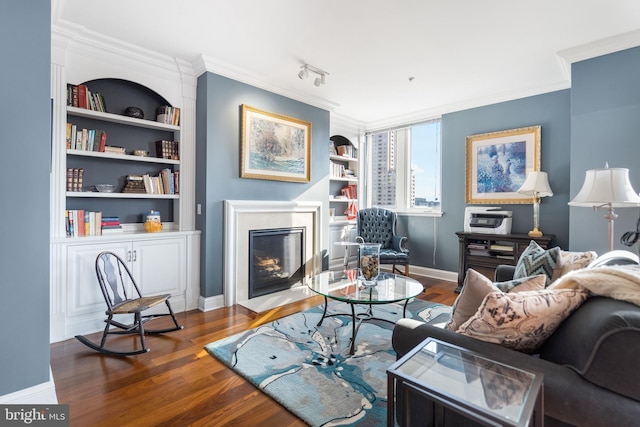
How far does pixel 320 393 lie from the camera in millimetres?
1902

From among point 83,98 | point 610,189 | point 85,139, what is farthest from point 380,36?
point 85,139

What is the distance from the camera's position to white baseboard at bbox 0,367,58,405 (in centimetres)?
159

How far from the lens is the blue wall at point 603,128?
2.77m

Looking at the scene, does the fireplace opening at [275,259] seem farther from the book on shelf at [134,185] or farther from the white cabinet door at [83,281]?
the white cabinet door at [83,281]

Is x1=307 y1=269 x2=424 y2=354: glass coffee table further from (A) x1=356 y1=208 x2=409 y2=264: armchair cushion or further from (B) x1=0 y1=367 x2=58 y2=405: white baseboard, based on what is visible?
(B) x1=0 y1=367 x2=58 y2=405: white baseboard

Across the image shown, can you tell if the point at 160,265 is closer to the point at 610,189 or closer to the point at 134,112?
the point at 134,112

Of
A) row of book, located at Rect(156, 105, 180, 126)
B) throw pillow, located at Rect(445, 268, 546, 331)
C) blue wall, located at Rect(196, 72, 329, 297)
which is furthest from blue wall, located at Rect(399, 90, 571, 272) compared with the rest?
row of book, located at Rect(156, 105, 180, 126)

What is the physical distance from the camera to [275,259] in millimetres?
4062

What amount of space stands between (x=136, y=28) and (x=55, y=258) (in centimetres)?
211

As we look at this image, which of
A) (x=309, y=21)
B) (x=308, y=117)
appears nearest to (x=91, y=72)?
(x=309, y=21)

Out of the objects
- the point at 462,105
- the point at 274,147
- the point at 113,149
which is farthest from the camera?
the point at 462,105

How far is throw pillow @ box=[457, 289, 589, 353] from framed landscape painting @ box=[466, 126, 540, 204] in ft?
10.9

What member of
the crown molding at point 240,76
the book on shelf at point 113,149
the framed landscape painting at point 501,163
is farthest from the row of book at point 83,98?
the framed landscape painting at point 501,163

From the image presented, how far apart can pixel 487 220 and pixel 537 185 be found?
0.70 metres
